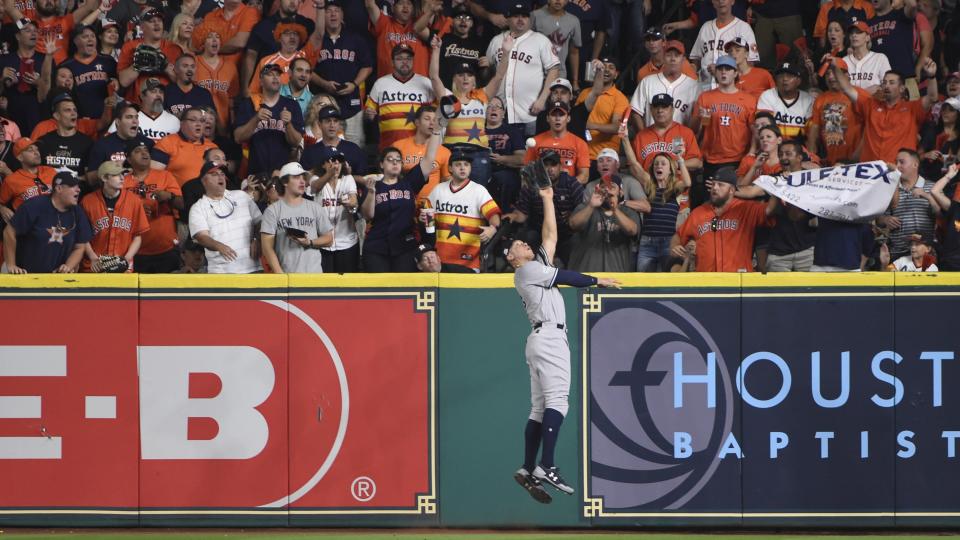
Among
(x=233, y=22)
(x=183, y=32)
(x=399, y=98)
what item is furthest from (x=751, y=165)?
(x=183, y=32)

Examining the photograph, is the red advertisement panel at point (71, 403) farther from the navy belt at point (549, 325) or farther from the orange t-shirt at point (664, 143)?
the orange t-shirt at point (664, 143)

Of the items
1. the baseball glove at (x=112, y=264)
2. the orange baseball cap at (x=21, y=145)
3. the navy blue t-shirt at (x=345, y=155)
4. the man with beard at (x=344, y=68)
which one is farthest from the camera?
the man with beard at (x=344, y=68)

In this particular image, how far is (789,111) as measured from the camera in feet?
56.5

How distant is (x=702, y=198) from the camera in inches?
672

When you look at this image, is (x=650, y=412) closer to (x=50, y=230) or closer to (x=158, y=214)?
(x=158, y=214)

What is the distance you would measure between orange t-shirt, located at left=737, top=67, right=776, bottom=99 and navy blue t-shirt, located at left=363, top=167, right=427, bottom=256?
5.18 metres

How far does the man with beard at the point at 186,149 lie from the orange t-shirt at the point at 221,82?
1346 mm

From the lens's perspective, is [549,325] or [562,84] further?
[562,84]

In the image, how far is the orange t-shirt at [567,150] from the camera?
643 inches

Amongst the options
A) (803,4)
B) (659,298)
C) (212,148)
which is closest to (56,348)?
(212,148)

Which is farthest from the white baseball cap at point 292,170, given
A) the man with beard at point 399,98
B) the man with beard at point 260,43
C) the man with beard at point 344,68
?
the man with beard at point 260,43

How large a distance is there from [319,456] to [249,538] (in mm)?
1024

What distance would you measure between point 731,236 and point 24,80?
9.61 metres

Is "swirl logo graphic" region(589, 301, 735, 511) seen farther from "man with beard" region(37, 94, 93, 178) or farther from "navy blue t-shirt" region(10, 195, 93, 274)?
"man with beard" region(37, 94, 93, 178)
